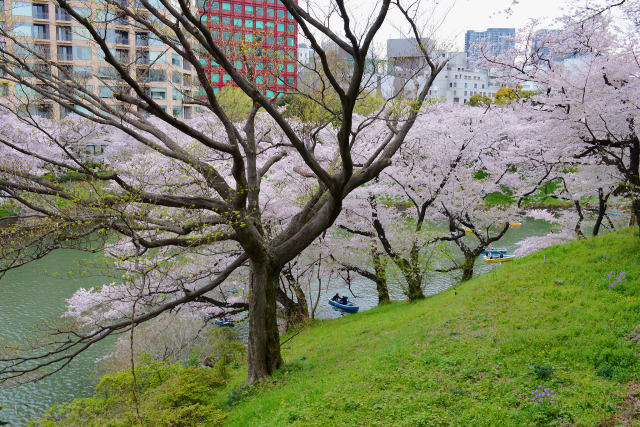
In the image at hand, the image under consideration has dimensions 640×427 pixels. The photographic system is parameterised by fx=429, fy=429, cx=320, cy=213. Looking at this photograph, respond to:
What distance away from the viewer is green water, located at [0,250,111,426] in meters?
11.4

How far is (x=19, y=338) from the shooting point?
14273 mm

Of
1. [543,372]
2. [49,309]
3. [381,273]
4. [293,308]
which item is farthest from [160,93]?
[543,372]

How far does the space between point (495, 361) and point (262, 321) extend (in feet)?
14.0

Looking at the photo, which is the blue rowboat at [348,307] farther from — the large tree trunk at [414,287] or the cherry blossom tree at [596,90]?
the cherry blossom tree at [596,90]

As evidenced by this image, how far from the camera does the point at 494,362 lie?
6.08 metres

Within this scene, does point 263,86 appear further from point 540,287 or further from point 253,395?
point 540,287

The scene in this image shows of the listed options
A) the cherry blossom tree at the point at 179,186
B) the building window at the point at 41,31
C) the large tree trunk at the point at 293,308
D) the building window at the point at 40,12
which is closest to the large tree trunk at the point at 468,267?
the large tree trunk at the point at 293,308

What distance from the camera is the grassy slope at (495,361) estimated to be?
16.5ft

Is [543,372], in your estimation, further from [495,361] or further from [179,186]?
[179,186]

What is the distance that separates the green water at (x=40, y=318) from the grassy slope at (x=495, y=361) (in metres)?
4.34

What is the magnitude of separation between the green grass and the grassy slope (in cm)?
2

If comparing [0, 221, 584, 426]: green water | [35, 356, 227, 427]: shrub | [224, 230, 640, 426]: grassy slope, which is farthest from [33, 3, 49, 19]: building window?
[224, 230, 640, 426]: grassy slope

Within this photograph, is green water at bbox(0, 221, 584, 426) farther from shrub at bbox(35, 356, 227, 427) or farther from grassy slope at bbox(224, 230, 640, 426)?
grassy slope at bbox(224, 230, 640, 426)

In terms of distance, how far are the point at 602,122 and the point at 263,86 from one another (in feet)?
23.3
